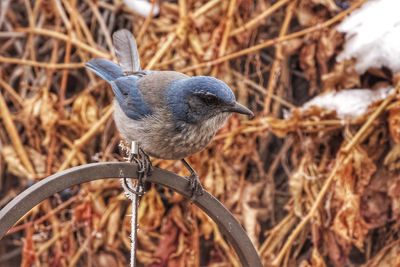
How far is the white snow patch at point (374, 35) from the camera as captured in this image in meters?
3.89

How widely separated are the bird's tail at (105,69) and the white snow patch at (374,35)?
1243mm

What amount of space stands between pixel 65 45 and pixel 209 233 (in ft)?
4.78

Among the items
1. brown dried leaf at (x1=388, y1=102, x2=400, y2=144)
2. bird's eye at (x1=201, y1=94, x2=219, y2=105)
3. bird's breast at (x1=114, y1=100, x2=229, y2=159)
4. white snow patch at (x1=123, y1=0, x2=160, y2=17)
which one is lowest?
bird's breast at (x1=114, y1=100, x2=229, y2=159)

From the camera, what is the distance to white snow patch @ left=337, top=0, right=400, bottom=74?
3889 millimetres

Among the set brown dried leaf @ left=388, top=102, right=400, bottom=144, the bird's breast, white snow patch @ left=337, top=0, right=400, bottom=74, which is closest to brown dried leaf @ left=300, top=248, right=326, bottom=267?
brown dried leaf @ left=388, top=102, right=400, bottom=144

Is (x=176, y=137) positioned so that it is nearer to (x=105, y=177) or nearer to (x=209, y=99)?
(x=209, y=99)

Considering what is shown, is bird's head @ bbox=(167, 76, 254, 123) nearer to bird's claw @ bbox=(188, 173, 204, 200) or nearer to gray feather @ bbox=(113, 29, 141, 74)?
bird's claw @ bbox=(188, 173, 204, 200)

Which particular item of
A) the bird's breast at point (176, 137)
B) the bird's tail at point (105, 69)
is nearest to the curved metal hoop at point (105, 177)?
the bird's breast at point (176, 137)

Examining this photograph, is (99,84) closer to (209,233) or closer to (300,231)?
(209,233)

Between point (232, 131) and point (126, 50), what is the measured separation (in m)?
0.79

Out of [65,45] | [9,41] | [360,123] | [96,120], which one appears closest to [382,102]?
[360,123]

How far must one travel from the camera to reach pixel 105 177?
245cm

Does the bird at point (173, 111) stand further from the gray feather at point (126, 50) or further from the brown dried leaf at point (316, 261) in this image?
the brown dried leaf at point (316, 261)

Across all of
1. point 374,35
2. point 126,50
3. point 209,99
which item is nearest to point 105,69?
point 126,50
